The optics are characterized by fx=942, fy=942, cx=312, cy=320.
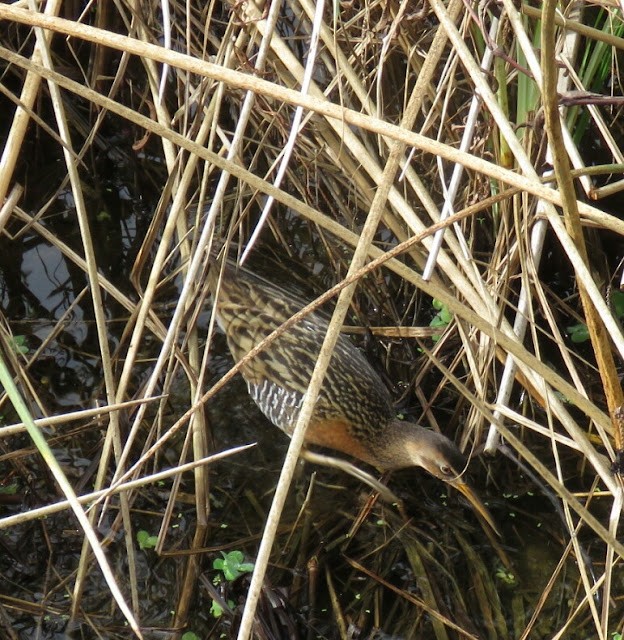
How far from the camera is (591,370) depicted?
342 cm

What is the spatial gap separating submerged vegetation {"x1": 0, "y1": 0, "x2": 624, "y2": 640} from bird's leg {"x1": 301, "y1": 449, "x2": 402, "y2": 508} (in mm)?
43

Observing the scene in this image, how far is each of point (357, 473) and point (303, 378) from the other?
1.52 ft

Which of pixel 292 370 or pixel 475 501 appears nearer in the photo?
pixel 475 501

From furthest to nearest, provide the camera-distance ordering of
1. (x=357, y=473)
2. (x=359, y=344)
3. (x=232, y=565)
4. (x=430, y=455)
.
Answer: (x=359, y=344) < (x=430, y=455) < (x=357, y=473) < (x=232, y=565)

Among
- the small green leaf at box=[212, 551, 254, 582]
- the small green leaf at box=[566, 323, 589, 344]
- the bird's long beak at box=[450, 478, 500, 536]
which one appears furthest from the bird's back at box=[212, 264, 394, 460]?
the small green leaf at box=[566, 323, 589, 344]

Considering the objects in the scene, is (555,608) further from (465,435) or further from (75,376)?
(75,376)

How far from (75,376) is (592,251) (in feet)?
6.54

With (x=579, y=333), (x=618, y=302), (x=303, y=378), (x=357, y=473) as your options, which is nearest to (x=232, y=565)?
(x=357, y=473)

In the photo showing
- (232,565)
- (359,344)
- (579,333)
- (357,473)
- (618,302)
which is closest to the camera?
(232,565)

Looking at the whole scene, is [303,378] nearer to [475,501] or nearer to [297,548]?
[297,548]

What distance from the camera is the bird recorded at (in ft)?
10.9

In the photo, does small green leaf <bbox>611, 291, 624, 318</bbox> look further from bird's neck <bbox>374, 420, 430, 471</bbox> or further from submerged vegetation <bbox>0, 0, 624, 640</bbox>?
bird's neck <bbox>374, 420, 430, 471</bbox>

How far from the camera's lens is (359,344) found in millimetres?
3648

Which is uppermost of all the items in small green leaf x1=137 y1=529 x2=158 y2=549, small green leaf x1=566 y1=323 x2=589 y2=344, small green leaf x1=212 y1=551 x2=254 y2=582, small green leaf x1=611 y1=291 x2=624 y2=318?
small green leaf x1=611 y1=291 x2=624 y2=318
